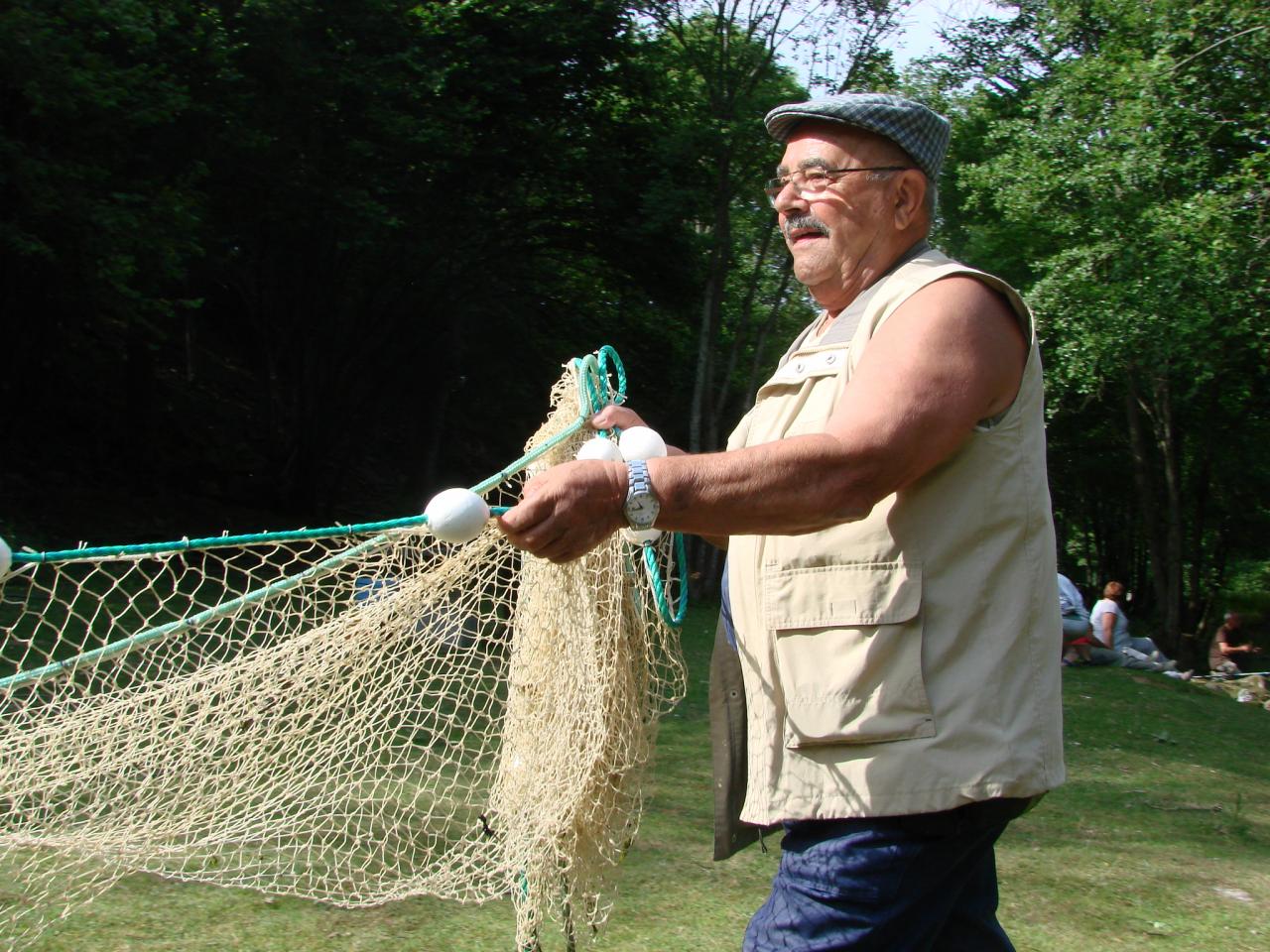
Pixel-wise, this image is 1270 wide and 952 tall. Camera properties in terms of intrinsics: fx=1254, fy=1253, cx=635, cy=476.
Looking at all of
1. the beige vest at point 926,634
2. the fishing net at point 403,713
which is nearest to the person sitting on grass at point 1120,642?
the fishing net at point 403,713

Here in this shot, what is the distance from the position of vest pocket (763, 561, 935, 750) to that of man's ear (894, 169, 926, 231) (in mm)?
636

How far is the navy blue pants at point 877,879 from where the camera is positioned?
191 cm

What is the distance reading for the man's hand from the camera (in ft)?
5.67

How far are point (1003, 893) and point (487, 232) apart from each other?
14.6m

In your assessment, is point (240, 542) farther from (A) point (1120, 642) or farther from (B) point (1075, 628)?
(A) point (1120, 642)

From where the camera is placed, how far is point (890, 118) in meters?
2.11

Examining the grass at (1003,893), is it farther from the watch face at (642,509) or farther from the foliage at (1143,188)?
the foliage at (1143,188)

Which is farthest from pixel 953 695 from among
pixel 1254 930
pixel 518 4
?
pixel 518 4

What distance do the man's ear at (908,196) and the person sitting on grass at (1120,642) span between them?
11296 millimetres

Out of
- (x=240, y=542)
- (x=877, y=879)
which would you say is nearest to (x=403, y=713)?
(x=240, y=542)

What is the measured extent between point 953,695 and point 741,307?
17.6 metres

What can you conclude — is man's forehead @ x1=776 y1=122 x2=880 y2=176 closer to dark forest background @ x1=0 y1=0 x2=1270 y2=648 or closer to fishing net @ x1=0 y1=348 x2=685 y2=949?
fishing net @ x1=0 y1=348 x2=685 y2=949

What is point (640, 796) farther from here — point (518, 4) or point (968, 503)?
point (518, 4)

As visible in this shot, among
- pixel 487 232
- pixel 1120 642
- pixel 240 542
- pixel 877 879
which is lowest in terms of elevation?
pixel 1120 642
